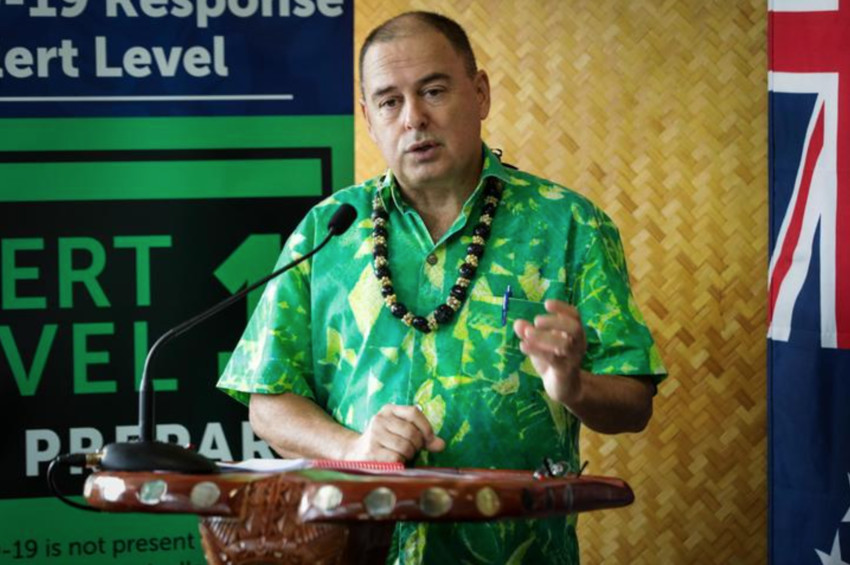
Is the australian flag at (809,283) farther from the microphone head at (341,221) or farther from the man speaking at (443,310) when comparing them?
the microphone head at (341,221)

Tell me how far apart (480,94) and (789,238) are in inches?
36.4

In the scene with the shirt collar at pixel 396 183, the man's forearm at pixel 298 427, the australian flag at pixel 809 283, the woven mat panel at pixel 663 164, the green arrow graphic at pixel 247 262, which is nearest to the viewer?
the man's forearm at pixel 298 427

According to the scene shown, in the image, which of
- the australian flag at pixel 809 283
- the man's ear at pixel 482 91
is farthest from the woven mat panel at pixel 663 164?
the man's ear at pixel 482 91

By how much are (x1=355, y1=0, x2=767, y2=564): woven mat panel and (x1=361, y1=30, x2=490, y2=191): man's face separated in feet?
3.95

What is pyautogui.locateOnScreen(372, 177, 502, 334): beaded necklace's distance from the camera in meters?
2.34

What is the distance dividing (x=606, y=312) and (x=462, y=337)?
0.27 meters

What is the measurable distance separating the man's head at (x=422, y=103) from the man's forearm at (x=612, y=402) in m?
0.50

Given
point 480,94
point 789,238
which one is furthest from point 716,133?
point 480,94

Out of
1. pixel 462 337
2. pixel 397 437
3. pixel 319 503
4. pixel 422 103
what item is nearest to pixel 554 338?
pixel 397 437

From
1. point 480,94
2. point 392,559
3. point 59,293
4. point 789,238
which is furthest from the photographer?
point 59,293

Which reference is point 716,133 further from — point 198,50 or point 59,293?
point 59,293

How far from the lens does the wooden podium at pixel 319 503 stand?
1509 millimetres

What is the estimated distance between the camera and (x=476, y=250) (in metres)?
2.38

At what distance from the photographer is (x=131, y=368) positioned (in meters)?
3.51
